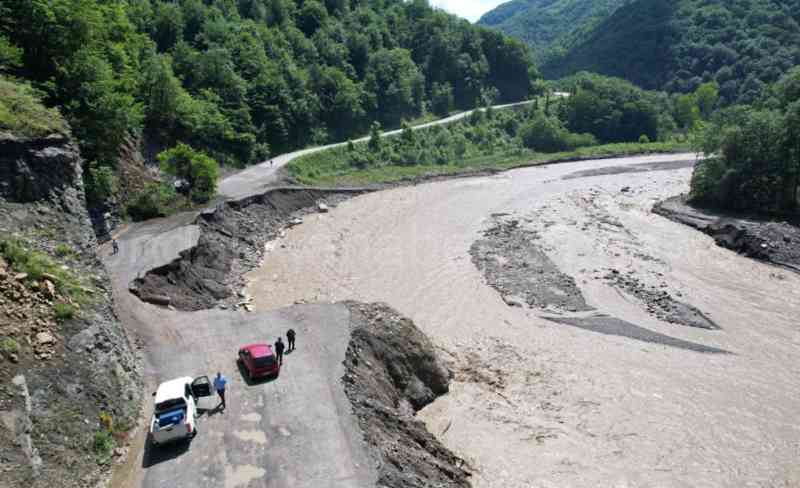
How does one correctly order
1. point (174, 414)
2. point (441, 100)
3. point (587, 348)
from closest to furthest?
point (174, 414) → point (587, 348) → point (441, 100)

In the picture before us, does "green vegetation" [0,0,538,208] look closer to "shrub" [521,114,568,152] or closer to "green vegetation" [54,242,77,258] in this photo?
"green vegetation" [54,242,77,258]

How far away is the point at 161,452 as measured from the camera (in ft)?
63.2

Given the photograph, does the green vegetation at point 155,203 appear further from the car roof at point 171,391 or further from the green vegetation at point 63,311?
the car roof at point 171,391

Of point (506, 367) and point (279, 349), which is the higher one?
point (279, 349)

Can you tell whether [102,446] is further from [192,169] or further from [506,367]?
[192,169]

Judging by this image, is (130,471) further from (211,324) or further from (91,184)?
(91,184)

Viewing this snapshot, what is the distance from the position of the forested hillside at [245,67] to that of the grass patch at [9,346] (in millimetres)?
26936

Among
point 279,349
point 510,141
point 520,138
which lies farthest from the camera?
point 510,141

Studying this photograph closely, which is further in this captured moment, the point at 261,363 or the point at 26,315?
the point at 261,363

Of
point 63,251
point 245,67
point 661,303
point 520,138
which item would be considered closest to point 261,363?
point 63,251

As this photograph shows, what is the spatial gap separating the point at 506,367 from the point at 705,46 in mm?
155459

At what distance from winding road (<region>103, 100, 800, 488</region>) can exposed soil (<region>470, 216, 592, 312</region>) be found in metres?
1.32

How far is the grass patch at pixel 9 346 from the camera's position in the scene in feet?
59.5

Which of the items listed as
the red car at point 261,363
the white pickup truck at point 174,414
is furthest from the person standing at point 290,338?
the white pickup truck at point 174,414
